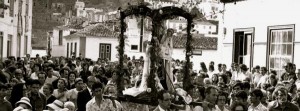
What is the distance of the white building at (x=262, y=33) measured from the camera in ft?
45.3

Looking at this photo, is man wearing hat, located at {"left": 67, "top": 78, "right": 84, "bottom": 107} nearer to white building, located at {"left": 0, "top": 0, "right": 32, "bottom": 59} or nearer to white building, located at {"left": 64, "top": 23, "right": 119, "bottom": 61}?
white building, located at {"left": 0, "top": 0, "right": 32, "bottom": 59}

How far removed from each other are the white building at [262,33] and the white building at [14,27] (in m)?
10.7

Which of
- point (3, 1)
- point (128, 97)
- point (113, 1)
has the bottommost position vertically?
point (128, 97)

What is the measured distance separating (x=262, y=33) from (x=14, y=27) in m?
16.7

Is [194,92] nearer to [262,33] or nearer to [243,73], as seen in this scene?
[243,73]

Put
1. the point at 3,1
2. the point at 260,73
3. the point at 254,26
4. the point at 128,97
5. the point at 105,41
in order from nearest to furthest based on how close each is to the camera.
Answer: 1. the point at 128,97
2. the point at 260,73
3. the point at 254,26
4. the point at 3,1
5. the point at 105,41

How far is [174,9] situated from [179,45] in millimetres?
25633

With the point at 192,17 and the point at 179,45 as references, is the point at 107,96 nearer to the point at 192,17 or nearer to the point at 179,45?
the point at 192,17

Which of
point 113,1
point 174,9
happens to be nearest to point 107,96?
point 174,9

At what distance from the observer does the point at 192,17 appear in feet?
32.5

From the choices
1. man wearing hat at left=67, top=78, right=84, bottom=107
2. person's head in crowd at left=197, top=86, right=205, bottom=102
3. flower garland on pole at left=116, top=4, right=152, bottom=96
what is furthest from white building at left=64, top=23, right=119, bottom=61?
→ person's head in crowd at left=197, top=86, right=205, bottom=102

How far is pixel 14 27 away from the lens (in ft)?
90.1

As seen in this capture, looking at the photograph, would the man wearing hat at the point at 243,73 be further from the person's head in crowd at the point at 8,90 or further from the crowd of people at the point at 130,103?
the person's head in crowd at the point at 8,90

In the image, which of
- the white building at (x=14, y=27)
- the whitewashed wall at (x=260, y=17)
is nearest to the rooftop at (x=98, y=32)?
the white building at (x=14, y=27)
